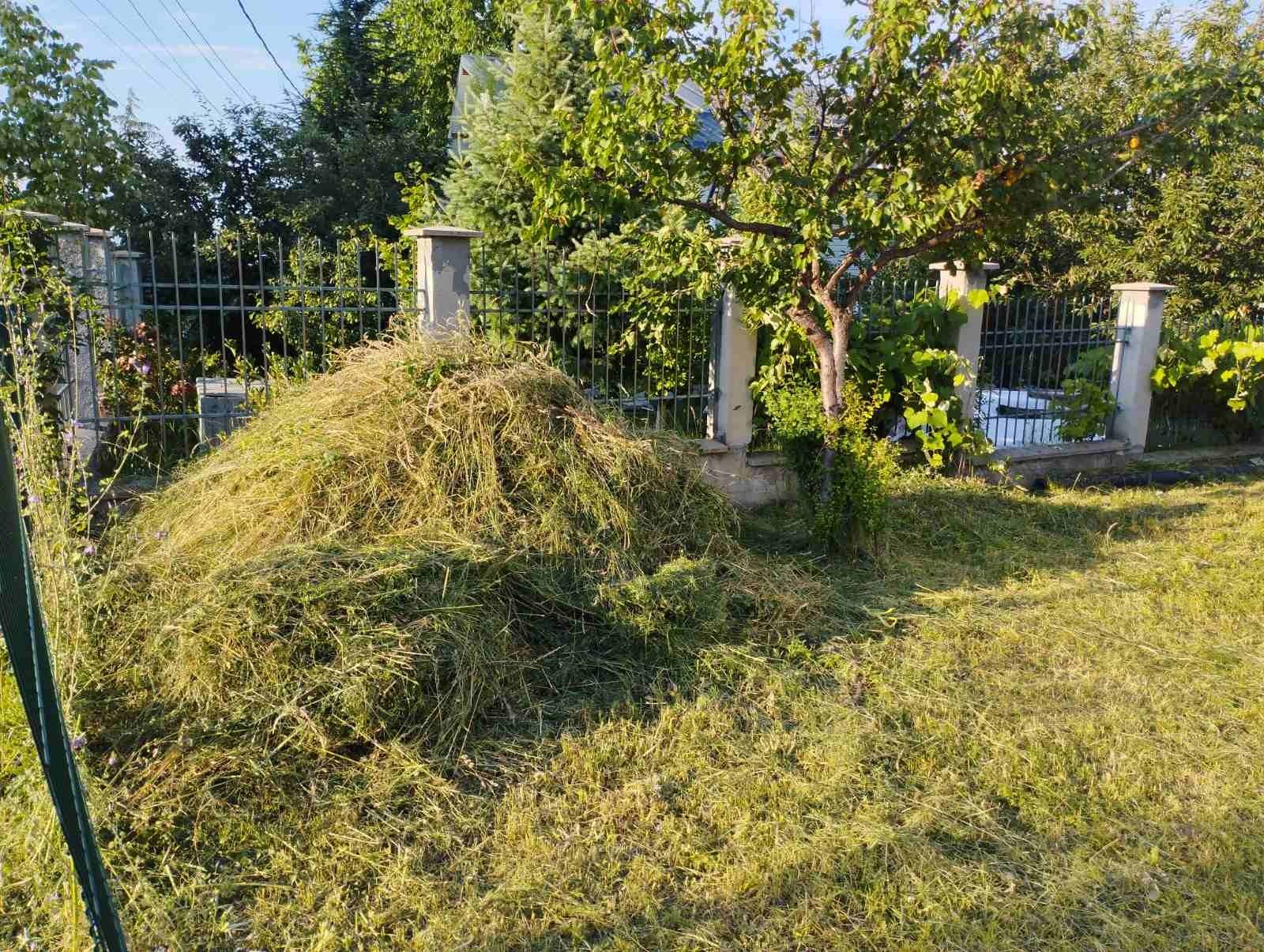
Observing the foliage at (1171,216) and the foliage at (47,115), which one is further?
the foliage at (1171,216)

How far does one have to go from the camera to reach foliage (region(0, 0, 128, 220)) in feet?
30.9

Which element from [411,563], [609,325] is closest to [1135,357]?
[609,325]

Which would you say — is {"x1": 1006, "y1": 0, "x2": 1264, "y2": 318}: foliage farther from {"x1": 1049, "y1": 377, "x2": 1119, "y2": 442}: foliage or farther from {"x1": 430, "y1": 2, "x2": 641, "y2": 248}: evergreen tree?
{"x1": 430, "y1": 2, "x2": 641, "y2": 248}: evergreen tree

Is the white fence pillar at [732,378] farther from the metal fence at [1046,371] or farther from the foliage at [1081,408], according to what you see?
the foliage at [1081,408]

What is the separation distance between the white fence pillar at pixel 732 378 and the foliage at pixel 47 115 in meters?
6.51

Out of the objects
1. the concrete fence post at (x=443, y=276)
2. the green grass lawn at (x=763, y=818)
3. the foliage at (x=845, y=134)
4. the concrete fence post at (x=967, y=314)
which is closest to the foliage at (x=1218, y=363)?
the concrete fence post at (x=967, y=314)

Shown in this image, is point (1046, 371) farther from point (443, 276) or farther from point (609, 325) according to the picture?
point (443, 276)

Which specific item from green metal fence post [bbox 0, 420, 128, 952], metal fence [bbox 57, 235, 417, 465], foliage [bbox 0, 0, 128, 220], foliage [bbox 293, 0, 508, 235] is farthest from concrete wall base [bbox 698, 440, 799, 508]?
foliage [bbox 293, 0, 508, 235]

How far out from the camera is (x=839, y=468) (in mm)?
5605

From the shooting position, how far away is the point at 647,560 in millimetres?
4621

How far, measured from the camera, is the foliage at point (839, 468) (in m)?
5.54

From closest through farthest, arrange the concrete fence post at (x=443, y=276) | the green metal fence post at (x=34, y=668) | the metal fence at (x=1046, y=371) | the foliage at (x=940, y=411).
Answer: the green metal fence post at (x=34, y=668) → the concrete fence post at (x=443, y=276) → the foliage at (x=940, y=411) → the metal fence at (x=1046, y=371)

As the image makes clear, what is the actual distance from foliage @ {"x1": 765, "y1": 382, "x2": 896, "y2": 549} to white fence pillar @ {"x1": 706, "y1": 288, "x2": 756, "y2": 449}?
0.72 metres

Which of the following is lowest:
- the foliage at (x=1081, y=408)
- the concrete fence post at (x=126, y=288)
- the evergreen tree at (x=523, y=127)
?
the foliage at (x=1081, y=408)
